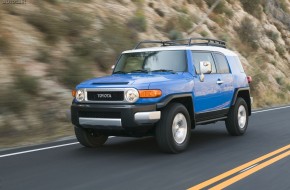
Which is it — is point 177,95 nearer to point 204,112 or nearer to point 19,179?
point 204,112

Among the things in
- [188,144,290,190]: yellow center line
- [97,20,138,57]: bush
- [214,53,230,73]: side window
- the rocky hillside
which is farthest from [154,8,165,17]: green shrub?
[188,144,290,190]: yellow center line

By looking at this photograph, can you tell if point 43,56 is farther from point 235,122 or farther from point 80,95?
point 235,122

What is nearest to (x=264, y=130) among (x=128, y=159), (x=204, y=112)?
(x=204, y=112)

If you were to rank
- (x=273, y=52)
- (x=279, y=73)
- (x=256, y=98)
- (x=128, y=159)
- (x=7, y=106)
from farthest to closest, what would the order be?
(x=273, y=52)
(x=279, y=73)
(x=256, y=98)
(x=7, y=106)
(x=128, y=159)

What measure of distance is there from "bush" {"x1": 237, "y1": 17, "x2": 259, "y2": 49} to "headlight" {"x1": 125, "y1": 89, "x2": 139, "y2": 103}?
25.7 meters

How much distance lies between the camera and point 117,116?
25.1 feet

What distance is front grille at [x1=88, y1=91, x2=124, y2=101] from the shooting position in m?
7.70

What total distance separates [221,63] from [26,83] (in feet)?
16.8

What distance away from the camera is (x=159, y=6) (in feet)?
82.8

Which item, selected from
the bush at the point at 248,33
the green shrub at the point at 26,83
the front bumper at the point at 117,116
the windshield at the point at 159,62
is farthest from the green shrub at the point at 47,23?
→ the bush at the point at 248,33

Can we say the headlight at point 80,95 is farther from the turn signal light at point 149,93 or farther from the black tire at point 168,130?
the black tire at point 168,130

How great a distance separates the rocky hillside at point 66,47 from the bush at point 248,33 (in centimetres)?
182

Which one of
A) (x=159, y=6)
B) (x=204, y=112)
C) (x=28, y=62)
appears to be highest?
(x=159, y=6)

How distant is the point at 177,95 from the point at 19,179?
3.09 m
